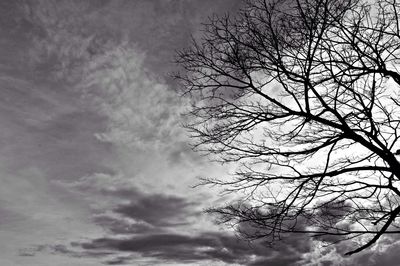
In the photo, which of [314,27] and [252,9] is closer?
[314,27]

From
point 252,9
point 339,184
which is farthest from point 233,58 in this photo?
point 339,184

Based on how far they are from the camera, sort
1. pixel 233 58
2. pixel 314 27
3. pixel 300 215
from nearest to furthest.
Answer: pixel 314 27, pixel 300 215, pixel 233 58

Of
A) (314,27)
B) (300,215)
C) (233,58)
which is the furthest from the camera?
(233,58)

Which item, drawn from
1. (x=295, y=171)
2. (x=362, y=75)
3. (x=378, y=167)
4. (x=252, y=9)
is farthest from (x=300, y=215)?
(x=252, y=9)

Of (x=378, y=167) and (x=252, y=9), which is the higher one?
(x=252, y=9)

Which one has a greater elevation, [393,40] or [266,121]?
[393,40]

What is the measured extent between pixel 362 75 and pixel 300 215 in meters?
2.78

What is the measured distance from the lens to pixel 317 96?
6.27 metres

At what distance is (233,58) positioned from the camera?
7.00 m

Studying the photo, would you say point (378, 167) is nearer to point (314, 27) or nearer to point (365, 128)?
point (365, 128)

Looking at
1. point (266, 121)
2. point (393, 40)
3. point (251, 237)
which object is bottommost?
point (251, 237)

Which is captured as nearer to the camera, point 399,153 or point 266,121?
point 399,153

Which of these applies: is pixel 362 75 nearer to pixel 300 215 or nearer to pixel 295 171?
pixel 295 171

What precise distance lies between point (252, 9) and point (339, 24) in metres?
1.61
